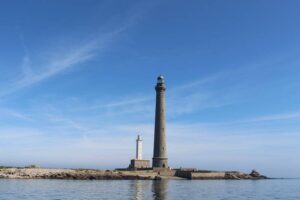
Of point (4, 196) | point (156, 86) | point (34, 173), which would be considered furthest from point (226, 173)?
point (4, 196)

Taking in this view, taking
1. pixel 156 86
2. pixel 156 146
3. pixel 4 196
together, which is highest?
pixel 156 86

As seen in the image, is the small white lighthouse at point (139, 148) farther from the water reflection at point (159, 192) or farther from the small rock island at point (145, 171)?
the water reflection at point (159, 192)

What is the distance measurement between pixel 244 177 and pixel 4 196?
197ft

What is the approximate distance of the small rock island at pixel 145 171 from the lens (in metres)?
66.3

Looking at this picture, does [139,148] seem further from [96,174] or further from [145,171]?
[96,174]

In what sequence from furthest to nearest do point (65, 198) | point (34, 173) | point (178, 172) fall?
point (178, 172)
point (34, 173)
point (65, 198)

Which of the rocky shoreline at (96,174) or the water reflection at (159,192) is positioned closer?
the water reflection at (159,192)

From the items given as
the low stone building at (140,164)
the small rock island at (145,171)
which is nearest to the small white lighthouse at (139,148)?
the small rock island at (145,171)

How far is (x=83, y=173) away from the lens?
221 ft

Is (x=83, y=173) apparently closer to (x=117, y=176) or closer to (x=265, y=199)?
(x=117, y=176)

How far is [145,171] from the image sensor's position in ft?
226

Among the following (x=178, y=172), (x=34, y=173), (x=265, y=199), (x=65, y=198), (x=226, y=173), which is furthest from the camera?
(x=226, y=173)

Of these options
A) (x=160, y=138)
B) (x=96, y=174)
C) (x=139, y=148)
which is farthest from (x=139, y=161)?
(x=96, y=174)

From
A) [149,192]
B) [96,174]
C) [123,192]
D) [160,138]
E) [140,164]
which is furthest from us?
[140,164]
